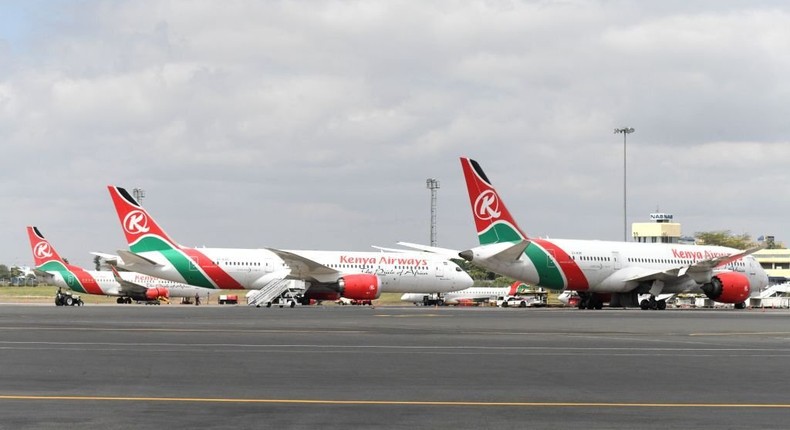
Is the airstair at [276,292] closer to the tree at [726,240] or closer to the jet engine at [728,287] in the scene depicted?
the jet engine at [728,287]

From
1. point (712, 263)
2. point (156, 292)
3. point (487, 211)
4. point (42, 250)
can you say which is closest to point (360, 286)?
point (487, 211)

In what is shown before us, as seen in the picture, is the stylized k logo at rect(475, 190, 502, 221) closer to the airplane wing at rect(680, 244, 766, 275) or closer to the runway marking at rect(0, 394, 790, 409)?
the airplane wing at rect(680, 244, 766, 275)

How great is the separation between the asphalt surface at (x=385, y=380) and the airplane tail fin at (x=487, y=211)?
31.8 m

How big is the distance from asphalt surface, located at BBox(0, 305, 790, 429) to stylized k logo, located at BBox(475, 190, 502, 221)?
3206 cm

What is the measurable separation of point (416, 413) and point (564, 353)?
11.2 m

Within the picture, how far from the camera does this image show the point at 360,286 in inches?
2753

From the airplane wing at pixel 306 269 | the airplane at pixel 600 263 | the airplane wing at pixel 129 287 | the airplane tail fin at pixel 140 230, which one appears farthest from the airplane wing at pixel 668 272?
the airplane wing at pixel 129 287

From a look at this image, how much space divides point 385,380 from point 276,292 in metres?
52.5

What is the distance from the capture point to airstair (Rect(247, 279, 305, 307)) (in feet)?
226

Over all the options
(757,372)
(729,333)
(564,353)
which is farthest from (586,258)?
(757,372)

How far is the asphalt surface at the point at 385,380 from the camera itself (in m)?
12.8

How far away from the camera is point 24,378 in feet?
55.3

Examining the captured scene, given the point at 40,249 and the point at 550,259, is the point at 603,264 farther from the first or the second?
the point at 40,249

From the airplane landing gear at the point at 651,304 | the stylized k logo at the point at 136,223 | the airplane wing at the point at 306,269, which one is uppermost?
the stylized k logo at the point at 136,223
